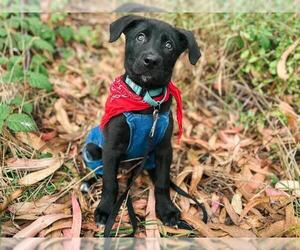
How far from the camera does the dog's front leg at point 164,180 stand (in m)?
3.51

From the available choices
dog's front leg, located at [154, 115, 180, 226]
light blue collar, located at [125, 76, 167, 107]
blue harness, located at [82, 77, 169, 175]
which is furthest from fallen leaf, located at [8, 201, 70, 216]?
light blue collar, located at [125, 76, 167, 107]

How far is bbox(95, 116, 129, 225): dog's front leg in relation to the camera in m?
3.40

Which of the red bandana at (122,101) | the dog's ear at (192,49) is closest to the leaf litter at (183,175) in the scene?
the red bandana at (122,101)

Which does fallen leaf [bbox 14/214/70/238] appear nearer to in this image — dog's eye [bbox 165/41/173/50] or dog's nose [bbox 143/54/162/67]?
dog's nose [bbox 143/54/162/67]

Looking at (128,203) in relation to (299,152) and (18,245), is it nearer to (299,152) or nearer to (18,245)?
(18,245)

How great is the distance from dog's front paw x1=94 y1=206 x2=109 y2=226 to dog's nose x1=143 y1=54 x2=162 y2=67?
1051mm

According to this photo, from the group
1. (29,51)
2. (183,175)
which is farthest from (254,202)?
(29,51)

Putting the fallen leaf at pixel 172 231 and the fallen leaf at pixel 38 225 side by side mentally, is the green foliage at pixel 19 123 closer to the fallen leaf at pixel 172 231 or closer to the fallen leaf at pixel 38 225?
the fallen leaf at pixel 38 225

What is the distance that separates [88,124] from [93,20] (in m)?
1.99

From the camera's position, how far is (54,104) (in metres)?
4.85

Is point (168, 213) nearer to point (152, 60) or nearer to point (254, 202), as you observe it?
point (254, 202)

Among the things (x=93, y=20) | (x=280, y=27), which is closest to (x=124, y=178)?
(x=280, y=27)

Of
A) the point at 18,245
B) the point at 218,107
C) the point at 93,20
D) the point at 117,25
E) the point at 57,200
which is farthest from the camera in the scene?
the point at 93,20

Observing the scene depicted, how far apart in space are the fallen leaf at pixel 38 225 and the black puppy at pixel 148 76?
0.91 feet
